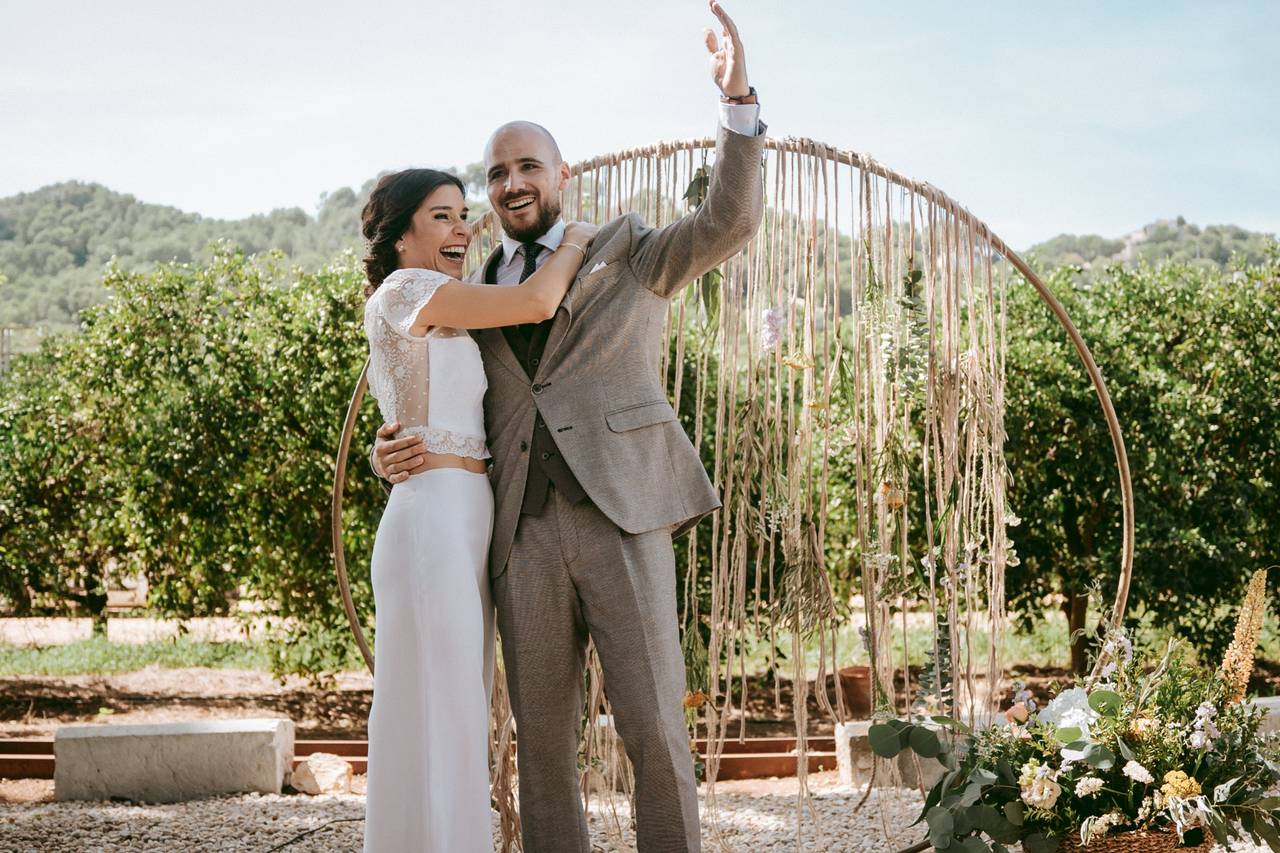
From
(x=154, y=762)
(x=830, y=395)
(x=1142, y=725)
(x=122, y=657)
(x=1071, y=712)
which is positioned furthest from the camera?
(x=122, y=657)

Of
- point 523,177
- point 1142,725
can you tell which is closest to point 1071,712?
point 1142,725

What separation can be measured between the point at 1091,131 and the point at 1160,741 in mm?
18825

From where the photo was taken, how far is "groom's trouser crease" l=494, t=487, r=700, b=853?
2309 mm

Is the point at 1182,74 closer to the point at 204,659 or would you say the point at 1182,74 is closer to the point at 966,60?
the point at 966,60

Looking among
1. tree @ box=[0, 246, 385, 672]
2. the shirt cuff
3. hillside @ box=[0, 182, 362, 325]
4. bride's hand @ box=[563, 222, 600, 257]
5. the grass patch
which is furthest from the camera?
hillside @ box=[0, 182, 362, 325]

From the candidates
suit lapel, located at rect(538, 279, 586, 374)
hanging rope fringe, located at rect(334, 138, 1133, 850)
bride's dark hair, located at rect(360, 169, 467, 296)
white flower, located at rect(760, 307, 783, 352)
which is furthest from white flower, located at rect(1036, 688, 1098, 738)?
bride's dark hair, located at rect(360, 169, 467, 296)

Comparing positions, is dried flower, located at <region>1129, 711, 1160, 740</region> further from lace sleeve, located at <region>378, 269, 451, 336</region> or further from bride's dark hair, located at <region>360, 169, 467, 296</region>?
bride's dark hair, located at <region>360, 169, 467, 296</region>

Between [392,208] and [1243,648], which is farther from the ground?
[392,208]

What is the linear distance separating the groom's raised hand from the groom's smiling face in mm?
441

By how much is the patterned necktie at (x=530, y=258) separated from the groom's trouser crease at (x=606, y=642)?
1.59 feet

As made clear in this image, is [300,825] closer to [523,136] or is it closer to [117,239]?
[523,136]

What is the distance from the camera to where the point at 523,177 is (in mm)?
2449

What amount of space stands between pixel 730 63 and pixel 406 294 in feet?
2.52

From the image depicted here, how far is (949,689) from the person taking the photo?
329 cm
